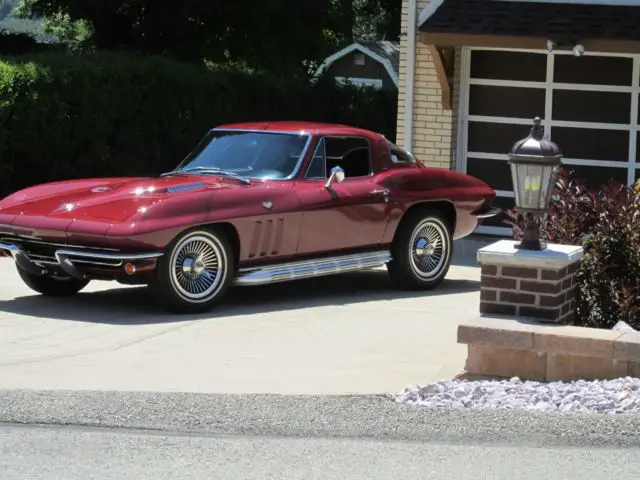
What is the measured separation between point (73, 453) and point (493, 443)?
6.52ft

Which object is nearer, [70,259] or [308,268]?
[70,259]

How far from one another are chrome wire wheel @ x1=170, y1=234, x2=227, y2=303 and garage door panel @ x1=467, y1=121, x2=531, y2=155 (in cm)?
677

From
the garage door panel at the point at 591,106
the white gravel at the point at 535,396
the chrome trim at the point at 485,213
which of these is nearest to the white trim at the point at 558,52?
the garage door panel at the point at 591,106

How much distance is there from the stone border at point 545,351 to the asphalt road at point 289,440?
782mm

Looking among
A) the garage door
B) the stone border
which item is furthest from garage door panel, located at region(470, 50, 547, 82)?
the stone border

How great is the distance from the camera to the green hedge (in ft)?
50.4

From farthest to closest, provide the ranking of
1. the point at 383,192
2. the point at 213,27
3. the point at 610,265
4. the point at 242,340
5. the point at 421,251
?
1. the point at 213,27
2. the point at 421,251
3. the point at 383,192
4. the point at 242,340
5. the point at 610,265

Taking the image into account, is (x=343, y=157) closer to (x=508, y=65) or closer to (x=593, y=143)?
(x=508, y=65)

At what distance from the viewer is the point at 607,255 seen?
8695mm

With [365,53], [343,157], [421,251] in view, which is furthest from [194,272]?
[365,53]

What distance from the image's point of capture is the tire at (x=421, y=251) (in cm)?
1150

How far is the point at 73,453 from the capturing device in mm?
5914

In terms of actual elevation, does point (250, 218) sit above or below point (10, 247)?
above

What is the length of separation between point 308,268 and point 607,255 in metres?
2.88
